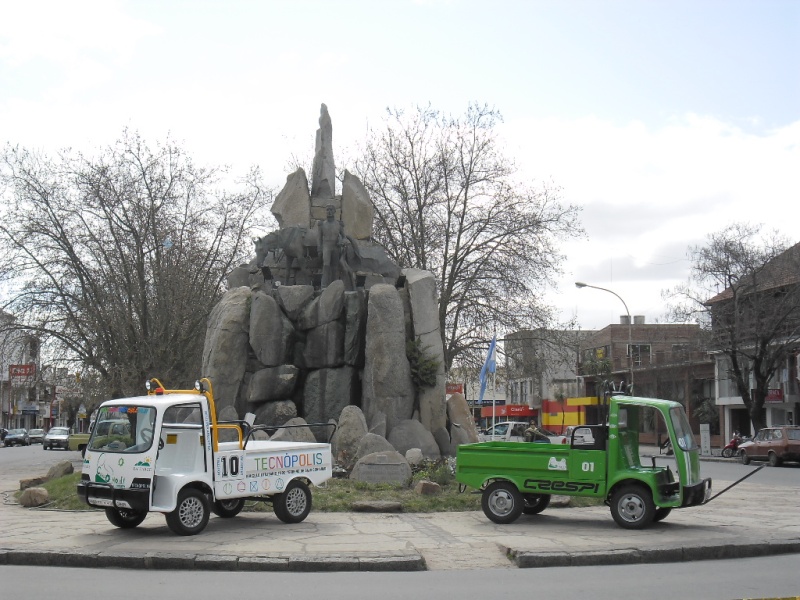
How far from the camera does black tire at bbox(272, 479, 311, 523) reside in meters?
12.7

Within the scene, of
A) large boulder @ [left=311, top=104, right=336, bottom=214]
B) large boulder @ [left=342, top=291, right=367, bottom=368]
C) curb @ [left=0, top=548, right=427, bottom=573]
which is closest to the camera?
curb @ [left=0, top=548, right=427, bottom=573]

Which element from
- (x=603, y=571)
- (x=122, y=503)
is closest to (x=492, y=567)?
(x=603, y=571)

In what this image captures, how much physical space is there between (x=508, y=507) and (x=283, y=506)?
316 cm

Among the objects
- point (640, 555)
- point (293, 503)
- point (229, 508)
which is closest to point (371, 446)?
point (229, 508)

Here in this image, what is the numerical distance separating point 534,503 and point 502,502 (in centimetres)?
120

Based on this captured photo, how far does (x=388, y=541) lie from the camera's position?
11203mm

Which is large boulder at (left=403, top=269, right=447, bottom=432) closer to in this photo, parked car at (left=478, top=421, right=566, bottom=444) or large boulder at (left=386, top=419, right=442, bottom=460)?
large boulder at (left=386, top=419, right=442, bottom=460)

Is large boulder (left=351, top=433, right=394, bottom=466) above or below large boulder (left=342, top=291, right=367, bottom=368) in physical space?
below

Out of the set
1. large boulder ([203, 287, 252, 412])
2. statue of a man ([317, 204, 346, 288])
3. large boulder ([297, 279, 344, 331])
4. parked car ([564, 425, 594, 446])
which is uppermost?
statue of a man ([317, 204, 346, 288])

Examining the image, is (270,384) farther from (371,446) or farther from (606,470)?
(606,470)

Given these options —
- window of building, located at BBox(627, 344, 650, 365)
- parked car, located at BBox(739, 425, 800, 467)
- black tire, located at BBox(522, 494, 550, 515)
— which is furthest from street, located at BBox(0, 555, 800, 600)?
window of building, located at BBox(627, 344, 650, 365)

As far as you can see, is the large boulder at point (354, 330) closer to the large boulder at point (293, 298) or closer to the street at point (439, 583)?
the large boulder at point (293, 298)

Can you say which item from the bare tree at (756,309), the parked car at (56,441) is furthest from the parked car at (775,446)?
the parked car at (56,441)

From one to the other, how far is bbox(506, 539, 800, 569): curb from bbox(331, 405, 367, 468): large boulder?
9.31m
